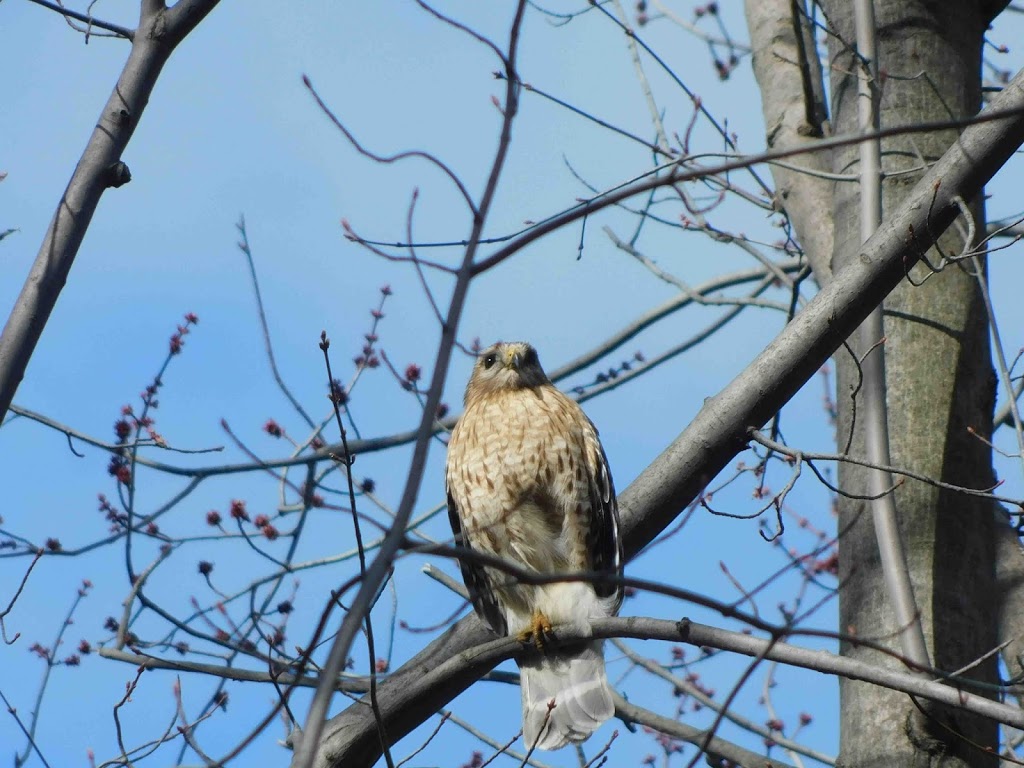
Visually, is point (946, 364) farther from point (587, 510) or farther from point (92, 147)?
point (92, 147)

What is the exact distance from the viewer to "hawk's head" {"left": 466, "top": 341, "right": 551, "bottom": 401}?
15.7ft

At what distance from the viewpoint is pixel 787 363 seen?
10.5 feet

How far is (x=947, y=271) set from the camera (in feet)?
13.5

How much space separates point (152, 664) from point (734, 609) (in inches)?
99.4

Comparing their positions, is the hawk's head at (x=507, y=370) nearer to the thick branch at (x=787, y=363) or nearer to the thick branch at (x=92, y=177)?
the thick branch at (x=787, y=363)

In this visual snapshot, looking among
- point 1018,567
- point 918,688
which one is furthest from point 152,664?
point 1018,567

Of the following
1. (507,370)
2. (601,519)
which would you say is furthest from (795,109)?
(601,519)

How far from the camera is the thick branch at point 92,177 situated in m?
2.37

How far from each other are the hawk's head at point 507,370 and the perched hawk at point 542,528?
0.29 ft

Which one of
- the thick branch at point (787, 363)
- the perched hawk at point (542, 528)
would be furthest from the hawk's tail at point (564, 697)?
the thick branch at point (787, 363)

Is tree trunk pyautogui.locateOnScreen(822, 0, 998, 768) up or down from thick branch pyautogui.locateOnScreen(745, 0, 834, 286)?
down

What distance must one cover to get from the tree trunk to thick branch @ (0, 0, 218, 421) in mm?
1907

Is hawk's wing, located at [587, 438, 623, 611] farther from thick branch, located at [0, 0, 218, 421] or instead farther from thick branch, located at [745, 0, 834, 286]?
thick branch, located at [0, 0, 218, 421]

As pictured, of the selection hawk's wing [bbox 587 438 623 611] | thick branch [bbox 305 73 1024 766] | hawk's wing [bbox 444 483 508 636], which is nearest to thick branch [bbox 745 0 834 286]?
hawk's wing [bbox 587 438 623 611]
